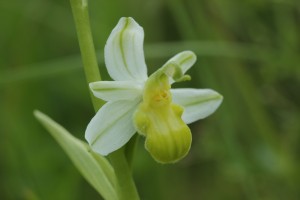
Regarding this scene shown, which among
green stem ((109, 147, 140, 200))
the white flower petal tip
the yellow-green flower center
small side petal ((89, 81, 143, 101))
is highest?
the white flower petal tip

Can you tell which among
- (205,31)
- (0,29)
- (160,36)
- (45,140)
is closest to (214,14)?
(205,31)

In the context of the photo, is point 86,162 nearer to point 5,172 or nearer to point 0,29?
point 5,172

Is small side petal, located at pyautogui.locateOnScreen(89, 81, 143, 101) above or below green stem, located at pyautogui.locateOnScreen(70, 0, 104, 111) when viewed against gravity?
below

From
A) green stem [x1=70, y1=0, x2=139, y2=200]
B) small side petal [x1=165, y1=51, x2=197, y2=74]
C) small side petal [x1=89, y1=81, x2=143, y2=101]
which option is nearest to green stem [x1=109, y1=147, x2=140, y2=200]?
green stem [x1=70, y1=0, x2=139, y2=200]

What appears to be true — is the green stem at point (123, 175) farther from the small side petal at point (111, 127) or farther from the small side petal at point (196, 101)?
the small side petal at point (196, 101)

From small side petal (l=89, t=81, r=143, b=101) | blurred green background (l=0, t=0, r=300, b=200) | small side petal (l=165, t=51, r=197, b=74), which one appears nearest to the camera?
small side petal (l=89, t=81, r=143, b=101)

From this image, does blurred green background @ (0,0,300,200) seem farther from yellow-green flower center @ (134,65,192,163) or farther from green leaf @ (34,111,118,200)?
yellow-green flower center @ (134,65,192,163)
